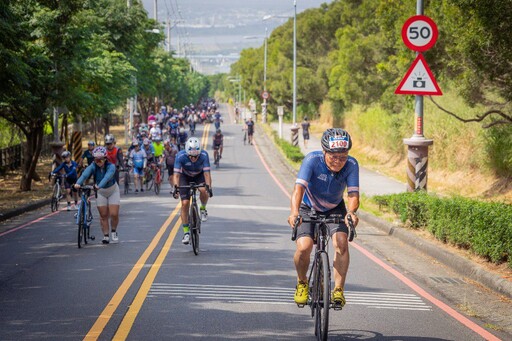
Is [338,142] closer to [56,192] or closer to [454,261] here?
[454,261]

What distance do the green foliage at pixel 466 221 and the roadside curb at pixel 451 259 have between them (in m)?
0.29

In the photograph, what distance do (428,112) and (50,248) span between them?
2413 centimetres

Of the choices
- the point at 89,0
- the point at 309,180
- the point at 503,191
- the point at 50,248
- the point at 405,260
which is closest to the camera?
the point at 309,180

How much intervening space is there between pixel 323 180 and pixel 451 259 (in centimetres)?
567

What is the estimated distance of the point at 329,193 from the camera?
8.54 metres

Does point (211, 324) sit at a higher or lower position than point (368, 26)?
lower

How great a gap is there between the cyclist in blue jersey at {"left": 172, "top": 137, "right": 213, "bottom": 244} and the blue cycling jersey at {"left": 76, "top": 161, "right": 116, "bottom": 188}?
4.03 ft

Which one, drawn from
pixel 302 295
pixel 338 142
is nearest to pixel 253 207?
pixel 302 295

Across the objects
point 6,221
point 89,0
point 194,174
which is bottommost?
point 6,221

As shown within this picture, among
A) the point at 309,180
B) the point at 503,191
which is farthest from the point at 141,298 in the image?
the point at 503,191

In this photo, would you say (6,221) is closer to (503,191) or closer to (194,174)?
(194,174)

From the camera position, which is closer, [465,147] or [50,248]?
[50,248]

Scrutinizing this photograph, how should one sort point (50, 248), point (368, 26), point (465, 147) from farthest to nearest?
point (368, 26), point (465, 147), point (50, 248)

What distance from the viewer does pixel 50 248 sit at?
1532 cm
